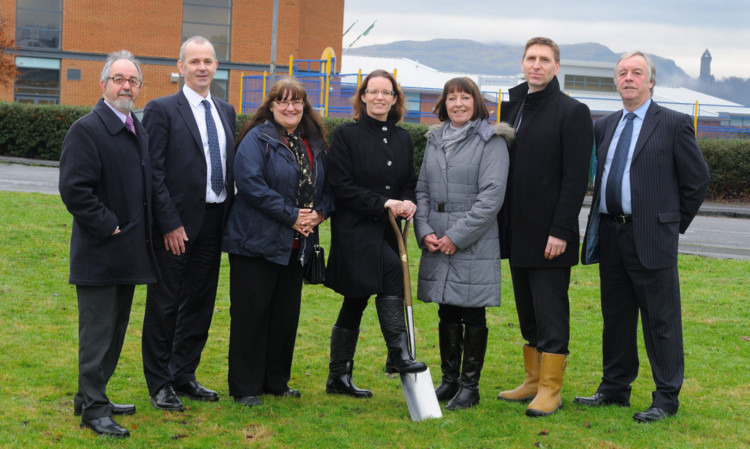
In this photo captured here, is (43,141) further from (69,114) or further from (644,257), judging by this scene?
(644,257)

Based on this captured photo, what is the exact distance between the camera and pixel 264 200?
5.13 meters

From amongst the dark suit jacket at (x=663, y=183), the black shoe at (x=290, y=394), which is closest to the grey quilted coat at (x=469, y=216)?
the dark suit jacket at (x=663, y=183)

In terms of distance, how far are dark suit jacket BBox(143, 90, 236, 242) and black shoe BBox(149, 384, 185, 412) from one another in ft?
3.07

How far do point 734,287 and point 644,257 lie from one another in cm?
498

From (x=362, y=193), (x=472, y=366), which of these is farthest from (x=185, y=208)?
(x=472, y=366)

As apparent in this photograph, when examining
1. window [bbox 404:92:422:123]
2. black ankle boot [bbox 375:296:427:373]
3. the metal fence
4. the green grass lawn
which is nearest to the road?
the green grass lawn

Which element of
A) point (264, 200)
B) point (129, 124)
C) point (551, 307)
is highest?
point (129, 124)

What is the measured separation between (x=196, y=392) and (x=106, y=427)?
35.9 inches

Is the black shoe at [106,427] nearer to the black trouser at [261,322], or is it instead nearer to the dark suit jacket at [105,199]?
the dark suit jacket at [105,199]

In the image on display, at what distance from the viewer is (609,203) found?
5.32 metres

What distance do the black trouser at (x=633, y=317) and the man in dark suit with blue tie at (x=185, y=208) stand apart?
2517mm

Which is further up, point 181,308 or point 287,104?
point 287,104

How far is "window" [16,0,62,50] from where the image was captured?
126 ft

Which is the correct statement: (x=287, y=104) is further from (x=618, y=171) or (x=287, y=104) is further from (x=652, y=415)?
(x=652, y=415)
